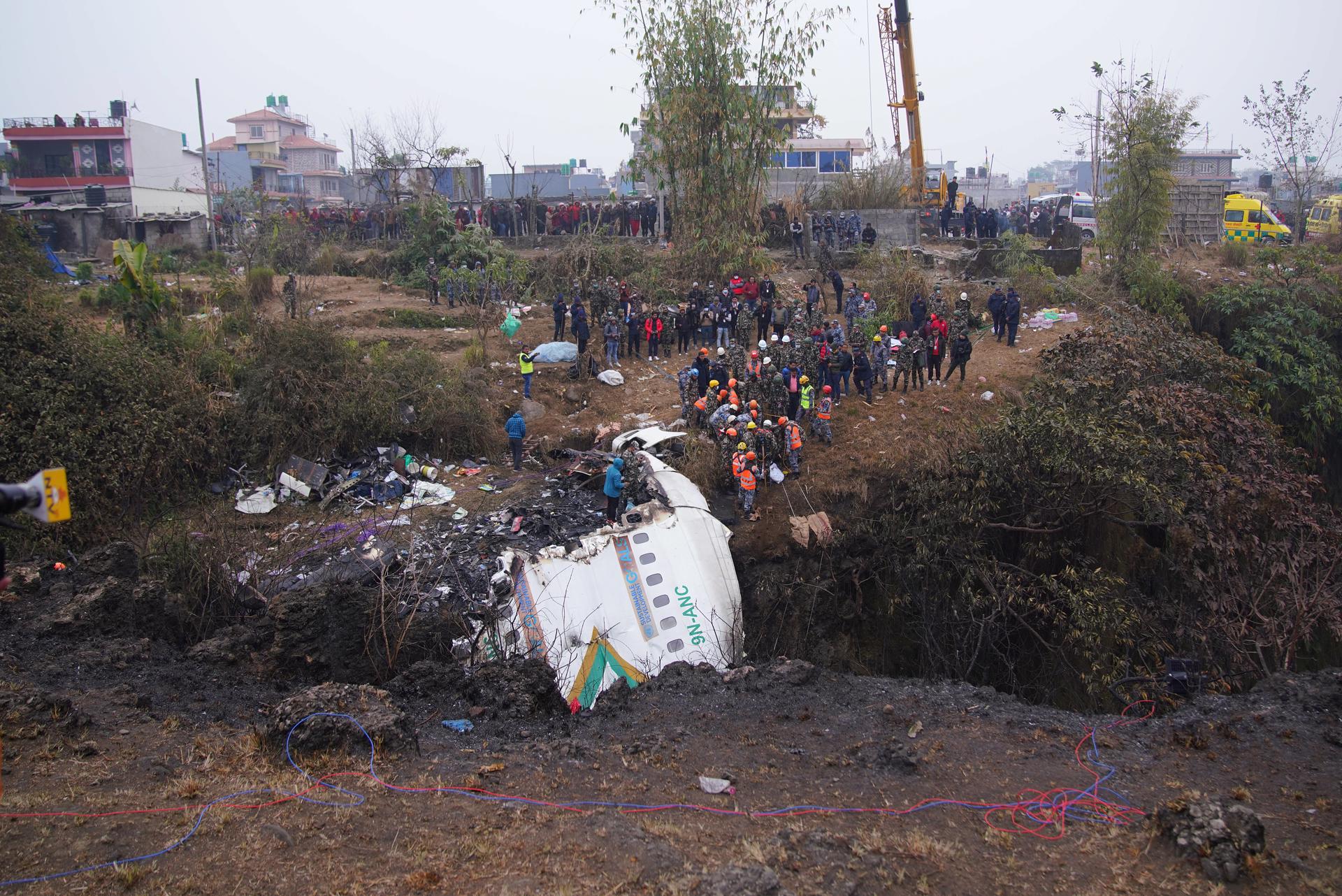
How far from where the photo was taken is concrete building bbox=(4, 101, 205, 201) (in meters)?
38.5

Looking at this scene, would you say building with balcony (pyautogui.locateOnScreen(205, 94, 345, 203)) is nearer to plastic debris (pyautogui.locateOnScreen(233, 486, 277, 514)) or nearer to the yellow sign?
plastic debris (pyautogui.locateOnScreen(233, 486, 277, 514))

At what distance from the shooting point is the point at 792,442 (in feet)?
40.7

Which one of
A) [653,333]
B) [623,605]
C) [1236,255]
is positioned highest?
[1236,255]

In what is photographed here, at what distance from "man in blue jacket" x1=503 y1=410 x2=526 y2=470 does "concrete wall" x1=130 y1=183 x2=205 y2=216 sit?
25089 mm


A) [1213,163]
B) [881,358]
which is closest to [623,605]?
[881,358]

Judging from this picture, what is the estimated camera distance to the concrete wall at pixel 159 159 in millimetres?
40562

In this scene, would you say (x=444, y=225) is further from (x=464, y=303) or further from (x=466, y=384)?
(x=466, y=384)

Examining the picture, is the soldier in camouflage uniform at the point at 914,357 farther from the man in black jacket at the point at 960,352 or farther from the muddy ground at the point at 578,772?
the muddy ground at the point at 578,772

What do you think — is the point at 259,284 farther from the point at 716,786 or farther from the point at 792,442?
the point at 716,786

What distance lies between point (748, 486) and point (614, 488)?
1830mm

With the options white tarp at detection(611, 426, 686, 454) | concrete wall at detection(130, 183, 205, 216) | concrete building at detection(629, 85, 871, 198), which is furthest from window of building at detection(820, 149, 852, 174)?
concrete wall at detection(130, 183, 205, 216)

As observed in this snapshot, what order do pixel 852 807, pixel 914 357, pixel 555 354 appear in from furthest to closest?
pixel 555 354
pixel 914 357
pixel 852 807

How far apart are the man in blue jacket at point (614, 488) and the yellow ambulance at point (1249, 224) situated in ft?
69.1

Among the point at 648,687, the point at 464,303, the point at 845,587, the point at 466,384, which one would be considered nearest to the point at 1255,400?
the point at 845,587
